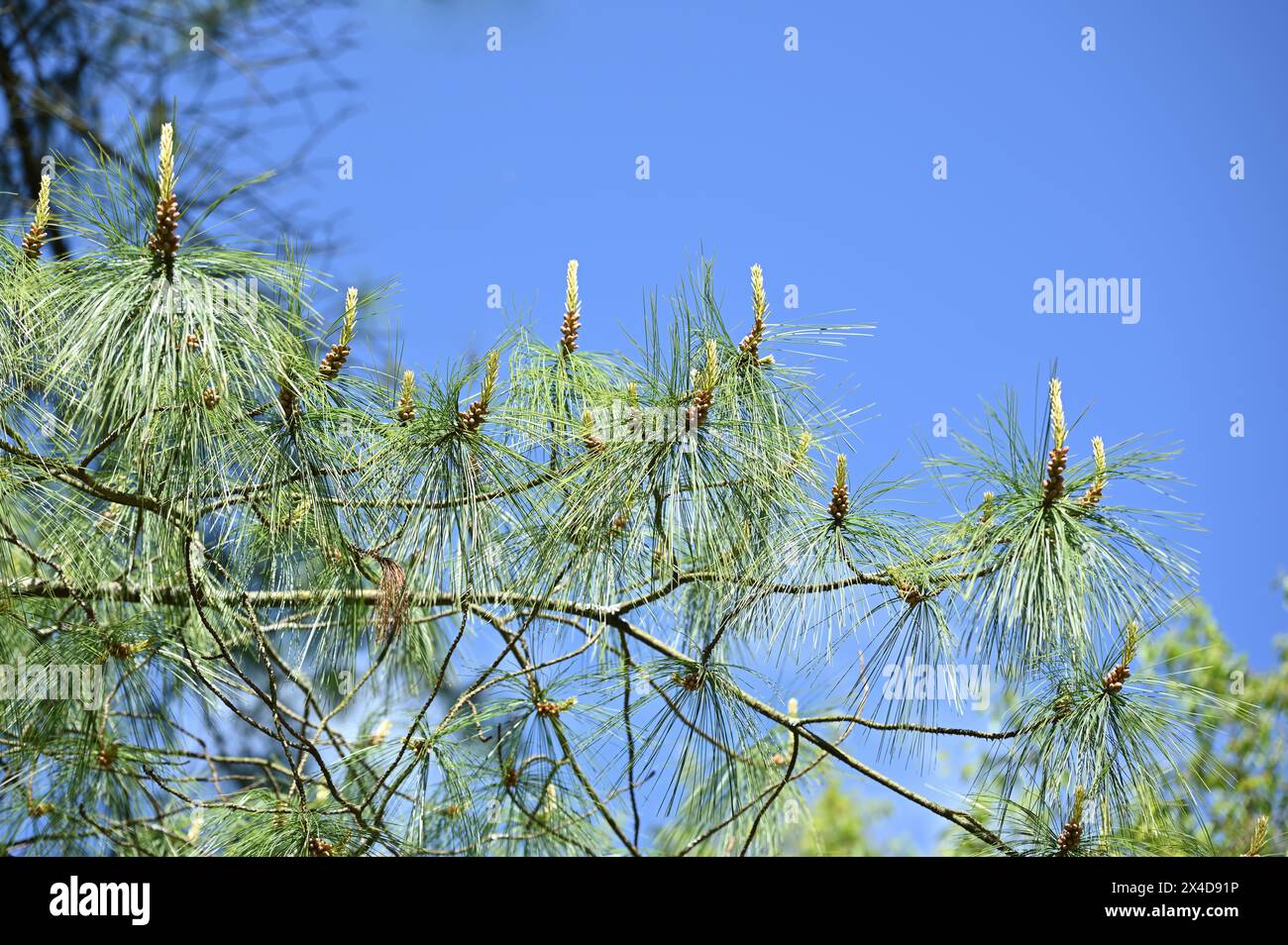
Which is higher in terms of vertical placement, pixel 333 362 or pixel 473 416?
pixel 333 362

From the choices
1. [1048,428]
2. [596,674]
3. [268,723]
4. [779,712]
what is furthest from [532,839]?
[268,723]

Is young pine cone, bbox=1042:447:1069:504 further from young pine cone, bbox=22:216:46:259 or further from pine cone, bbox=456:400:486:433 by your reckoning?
young pine cone, bbox=22:216:46:259

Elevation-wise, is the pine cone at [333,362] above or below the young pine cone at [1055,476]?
above

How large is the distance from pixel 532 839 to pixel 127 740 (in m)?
0.78

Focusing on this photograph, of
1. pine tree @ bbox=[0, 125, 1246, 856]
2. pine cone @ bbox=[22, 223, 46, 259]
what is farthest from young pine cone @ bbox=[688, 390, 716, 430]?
pine cone @ bbox=[22, 223, 46, 259]

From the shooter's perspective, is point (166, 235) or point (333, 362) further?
point (333, 362)

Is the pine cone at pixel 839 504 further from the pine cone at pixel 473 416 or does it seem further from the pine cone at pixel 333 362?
the pine cone at pixel 333 362

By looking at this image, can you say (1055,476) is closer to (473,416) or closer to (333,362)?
(473,416)

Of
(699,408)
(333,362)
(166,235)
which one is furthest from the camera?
(333,362)

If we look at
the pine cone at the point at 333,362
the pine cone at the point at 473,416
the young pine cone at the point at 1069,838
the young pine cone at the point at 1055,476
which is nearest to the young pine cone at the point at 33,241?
the pine cone at the point at 333,362

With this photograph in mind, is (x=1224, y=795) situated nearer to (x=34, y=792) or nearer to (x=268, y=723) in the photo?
(x=268, y=723)

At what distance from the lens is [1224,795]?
5.89m

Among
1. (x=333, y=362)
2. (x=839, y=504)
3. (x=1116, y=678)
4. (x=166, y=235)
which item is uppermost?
(x=166, y=235)

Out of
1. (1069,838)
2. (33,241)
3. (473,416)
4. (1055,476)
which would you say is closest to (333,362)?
(473,416)
